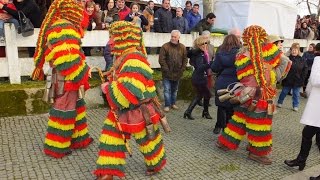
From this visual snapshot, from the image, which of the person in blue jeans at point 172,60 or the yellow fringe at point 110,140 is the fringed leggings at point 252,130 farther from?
the person in blue jeans at point 172,60

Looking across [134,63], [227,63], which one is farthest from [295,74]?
[134,63]

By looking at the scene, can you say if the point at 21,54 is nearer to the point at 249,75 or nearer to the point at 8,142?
the point at 8,142

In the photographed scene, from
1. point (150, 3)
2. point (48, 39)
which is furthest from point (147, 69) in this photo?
point (150, 3)

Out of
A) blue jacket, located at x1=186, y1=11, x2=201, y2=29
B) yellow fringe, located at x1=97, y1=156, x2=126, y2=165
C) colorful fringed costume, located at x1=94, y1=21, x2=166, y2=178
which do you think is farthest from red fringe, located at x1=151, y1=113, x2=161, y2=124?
blue jacket, located at x1=186, y1=11, x2=201, y2=29

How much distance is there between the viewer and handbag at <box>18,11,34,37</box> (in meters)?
6.17

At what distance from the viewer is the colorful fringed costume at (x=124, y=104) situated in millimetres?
3924

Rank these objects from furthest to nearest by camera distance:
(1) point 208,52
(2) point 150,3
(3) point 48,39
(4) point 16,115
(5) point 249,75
A: (2) point 150,3 → (1) point 208,52 → (4) point 16,115 → (5) point 249,75 → (3) point 48,39

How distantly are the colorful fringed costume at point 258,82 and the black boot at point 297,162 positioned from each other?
10.4 inches

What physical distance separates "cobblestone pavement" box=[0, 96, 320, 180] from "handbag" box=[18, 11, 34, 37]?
1.53 meters

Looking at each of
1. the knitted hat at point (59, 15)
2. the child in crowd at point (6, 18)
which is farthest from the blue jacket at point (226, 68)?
the child in crowd at point (6, 18)

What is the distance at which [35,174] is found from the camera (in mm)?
4234

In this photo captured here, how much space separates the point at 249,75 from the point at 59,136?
2.74m

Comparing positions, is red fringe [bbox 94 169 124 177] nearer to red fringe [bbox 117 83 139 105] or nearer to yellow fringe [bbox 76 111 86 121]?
red fringe [bbox 117 83 139 105]

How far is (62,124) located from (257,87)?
2704 mm
